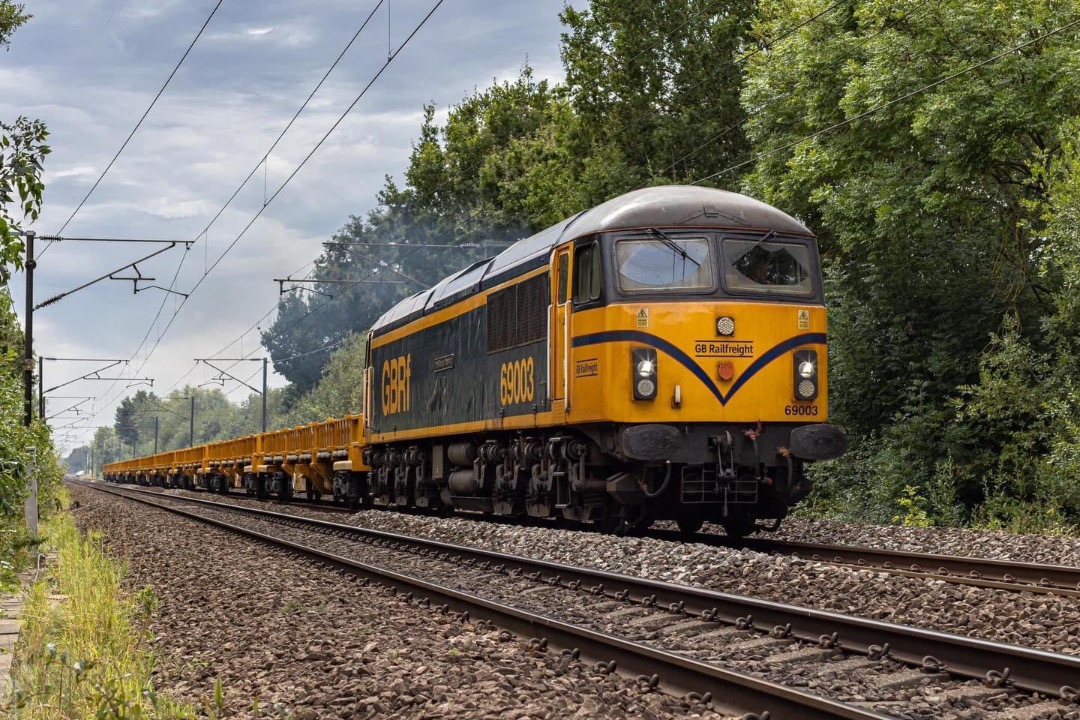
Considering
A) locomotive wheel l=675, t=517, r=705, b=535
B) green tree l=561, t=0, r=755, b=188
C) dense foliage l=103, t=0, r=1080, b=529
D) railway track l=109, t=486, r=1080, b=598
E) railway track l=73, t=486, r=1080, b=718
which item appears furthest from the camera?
green tree l=561, t=0, r=755, b=188

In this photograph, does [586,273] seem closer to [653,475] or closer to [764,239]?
[764,239]

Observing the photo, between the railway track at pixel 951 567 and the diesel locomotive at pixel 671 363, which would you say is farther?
the diesel locomotive at pixel 671 363

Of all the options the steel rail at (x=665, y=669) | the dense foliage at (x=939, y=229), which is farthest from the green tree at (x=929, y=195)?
the steel rail at (x=665, y=669)

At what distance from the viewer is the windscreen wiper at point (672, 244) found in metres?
13.6

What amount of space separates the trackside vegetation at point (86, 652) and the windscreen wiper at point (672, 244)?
6491 millimetres

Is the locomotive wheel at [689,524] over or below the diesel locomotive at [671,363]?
below

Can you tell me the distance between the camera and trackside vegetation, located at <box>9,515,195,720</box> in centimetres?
595

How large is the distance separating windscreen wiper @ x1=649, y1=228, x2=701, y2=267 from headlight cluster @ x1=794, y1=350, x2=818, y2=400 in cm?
152

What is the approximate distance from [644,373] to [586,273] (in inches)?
58.0

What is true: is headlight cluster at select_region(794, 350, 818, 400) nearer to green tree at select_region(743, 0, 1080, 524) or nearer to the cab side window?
the cab side window

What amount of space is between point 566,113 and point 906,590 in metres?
31.8

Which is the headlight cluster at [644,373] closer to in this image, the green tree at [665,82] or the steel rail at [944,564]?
the steel rail at [944,564]

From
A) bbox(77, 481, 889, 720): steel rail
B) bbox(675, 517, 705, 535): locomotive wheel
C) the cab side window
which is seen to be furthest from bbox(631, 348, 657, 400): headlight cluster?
bbox(77, 481, 889, 720): steel rail

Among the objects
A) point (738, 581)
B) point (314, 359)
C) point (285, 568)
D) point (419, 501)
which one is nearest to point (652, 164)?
point (419, 501)
